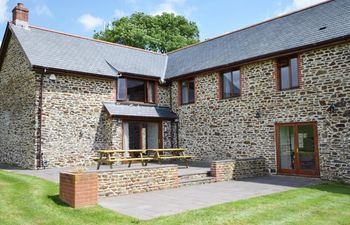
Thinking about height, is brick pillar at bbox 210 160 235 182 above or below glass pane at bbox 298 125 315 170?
below

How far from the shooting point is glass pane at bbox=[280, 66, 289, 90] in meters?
13.8

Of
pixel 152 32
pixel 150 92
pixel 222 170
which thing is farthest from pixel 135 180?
pixel 152 32

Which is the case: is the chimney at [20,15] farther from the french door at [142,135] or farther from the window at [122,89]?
the french door at [142,135]

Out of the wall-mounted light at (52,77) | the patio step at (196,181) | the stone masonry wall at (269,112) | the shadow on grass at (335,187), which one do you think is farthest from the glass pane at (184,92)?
the shadow on grass at (335,187)

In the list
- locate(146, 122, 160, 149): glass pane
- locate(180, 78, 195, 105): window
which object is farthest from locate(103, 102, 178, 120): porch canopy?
locate(180, 78, 195, 105): window

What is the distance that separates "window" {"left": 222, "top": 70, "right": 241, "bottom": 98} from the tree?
1875 centimetres

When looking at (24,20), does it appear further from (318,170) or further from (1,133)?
(318,170)

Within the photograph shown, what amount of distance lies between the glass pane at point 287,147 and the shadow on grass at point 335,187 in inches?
86.5

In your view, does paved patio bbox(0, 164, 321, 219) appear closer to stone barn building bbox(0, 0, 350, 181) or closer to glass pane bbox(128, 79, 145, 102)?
stone barn building bbox(0, 0, 350, 181)

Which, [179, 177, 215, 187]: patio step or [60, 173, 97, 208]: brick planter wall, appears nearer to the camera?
[60, 173, 97, 208]: brick planter wall

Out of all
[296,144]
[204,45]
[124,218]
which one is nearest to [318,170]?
[296,144]

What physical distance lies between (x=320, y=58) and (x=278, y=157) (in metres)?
4.39

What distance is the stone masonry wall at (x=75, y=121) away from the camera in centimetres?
1526

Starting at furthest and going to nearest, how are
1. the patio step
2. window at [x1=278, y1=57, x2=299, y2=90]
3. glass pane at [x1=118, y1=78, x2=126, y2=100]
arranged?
glass pane at [x1=118, y1=78, x2=126, y2=100] → window at [x1=278, y1=57, x2=299, y2=90] → the patio step
